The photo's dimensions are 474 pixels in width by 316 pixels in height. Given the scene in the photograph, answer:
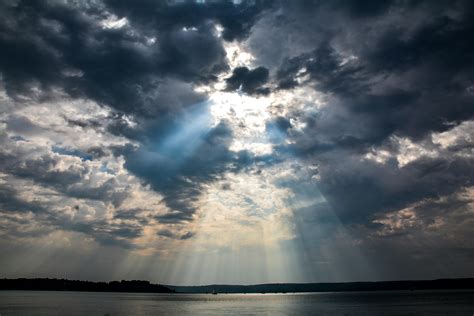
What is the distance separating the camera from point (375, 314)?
125375 mm

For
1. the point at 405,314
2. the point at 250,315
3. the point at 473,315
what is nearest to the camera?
the point at 473,315

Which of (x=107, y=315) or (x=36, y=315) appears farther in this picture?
(x=107, y=315)

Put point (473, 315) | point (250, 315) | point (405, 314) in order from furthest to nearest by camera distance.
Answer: point (250, 315)
point (405, 314)
point (473, 315)

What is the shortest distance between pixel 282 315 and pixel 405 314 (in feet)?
122

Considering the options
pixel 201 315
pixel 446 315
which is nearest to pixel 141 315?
pixel 201 315

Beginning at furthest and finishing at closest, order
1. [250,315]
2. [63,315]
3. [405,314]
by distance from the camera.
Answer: [250,315]
[405,314]
[63,315]

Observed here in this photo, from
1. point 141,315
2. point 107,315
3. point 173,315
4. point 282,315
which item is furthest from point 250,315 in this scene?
point 107,315

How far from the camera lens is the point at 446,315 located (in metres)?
113

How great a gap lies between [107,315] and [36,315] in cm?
1965

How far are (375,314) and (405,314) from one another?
Answer: 903 centimetres

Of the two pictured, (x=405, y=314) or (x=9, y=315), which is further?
(x=405, y=314)

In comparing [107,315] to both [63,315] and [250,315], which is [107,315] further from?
[250,315]

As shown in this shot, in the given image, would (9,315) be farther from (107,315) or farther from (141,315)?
(141,315)

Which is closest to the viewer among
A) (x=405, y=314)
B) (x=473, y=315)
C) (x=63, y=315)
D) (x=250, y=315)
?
(x=473, y=315)
